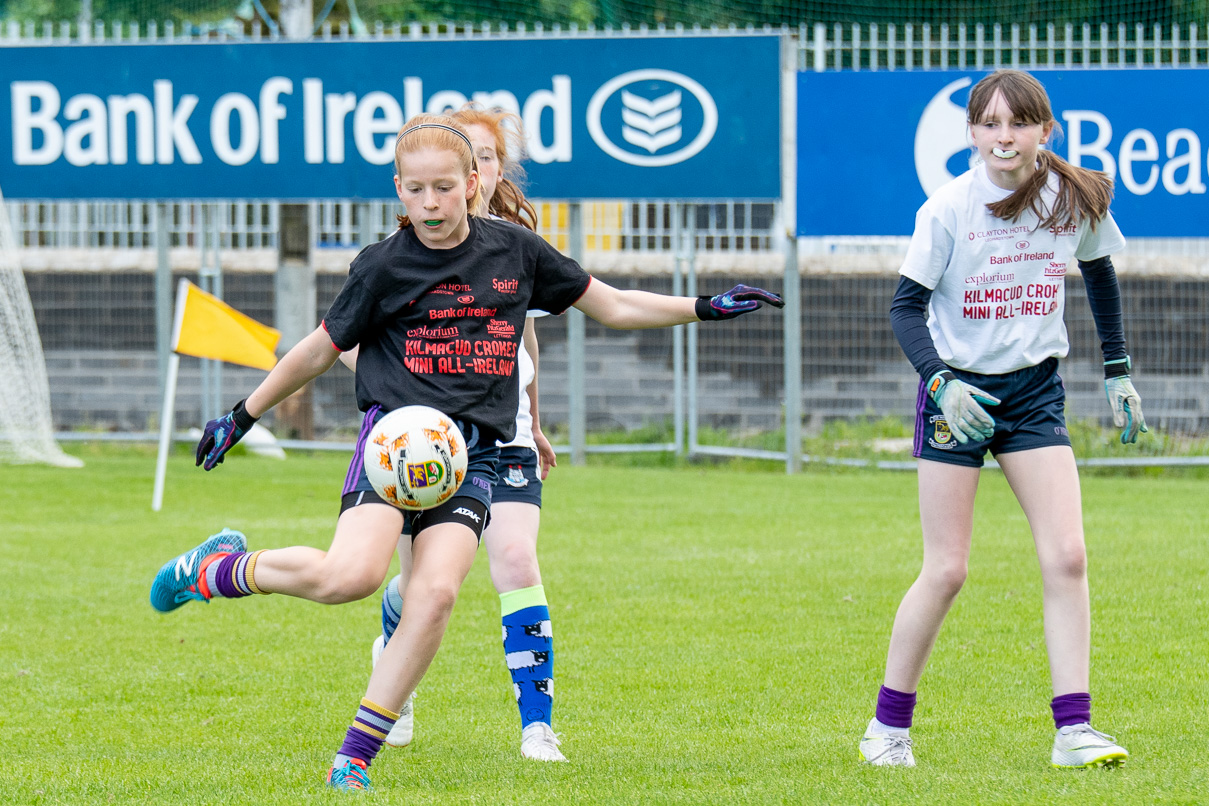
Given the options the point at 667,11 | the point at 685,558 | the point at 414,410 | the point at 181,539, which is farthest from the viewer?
the point at 667,11

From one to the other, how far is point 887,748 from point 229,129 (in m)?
11.2

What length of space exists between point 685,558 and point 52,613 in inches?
140

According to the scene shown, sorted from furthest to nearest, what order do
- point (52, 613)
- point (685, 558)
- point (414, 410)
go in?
point (685, 558)
point (52, 613)
point (414, 410)

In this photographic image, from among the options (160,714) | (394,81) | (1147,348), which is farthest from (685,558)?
(1147,348)

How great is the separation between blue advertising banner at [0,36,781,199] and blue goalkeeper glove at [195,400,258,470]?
938 centimetres

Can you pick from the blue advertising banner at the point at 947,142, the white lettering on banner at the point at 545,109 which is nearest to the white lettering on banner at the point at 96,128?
the white lettering on banner at the point at 545,109

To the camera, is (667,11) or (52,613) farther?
(667,11)

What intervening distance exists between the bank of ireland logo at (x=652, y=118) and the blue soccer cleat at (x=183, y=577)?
31.7 feet

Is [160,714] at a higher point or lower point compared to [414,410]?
lower

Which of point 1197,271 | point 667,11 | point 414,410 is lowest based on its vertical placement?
point 414,410

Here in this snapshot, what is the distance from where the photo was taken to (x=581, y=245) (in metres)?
14.0

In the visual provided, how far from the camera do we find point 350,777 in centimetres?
410

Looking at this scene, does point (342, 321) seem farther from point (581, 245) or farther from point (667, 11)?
point (667, 11)

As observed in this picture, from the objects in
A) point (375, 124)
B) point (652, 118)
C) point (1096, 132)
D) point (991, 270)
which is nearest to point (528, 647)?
point (991, 270)
